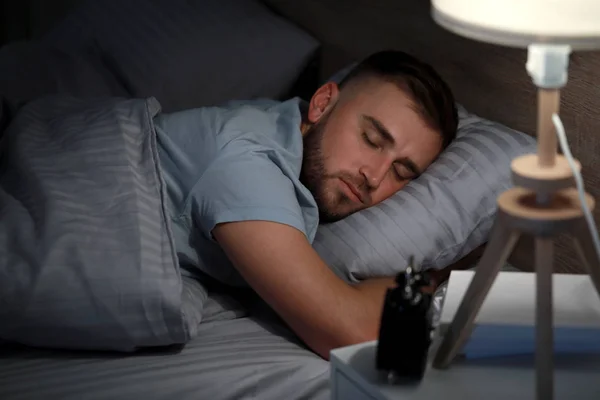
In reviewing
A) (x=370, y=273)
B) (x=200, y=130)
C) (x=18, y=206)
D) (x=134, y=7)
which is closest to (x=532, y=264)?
(x=370, y=273)

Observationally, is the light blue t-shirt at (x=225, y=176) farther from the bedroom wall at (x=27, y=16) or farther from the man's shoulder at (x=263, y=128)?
the bedroom wall at (x=27, y=16)

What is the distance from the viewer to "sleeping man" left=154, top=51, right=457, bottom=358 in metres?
1.48

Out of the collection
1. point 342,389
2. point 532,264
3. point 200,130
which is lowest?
point 532,264

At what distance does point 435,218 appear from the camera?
1.70 meters

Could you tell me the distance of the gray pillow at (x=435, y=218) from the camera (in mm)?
1660

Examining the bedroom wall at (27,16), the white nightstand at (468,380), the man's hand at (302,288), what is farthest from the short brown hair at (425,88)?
the bedroom wall at (27,16)

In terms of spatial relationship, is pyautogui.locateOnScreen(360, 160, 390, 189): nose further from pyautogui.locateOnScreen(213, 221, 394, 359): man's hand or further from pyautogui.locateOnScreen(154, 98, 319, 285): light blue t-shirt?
pyautogui.locateOnScreen(213, 221, 394, 359): man's hand

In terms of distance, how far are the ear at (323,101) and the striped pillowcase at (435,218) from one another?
0.22 meters

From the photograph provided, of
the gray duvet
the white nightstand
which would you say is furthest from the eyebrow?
the white nightstand

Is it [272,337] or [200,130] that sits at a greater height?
[200,130]

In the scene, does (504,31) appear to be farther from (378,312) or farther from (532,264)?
(532,264)

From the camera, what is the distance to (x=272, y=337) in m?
1.56

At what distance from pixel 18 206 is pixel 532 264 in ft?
2.92

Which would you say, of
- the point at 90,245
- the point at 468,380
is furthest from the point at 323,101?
the point at 468,380
